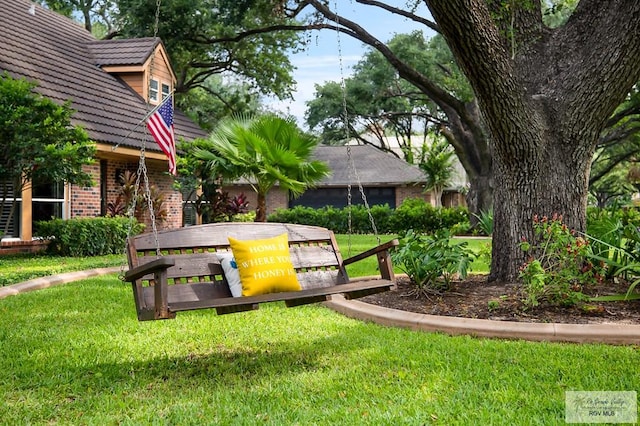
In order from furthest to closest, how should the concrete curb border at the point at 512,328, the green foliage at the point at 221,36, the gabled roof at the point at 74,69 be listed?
the green foliage at the point at 221,36 → the gabled roof at the point at 74,69 → the concrete curb border at the point at 512,328

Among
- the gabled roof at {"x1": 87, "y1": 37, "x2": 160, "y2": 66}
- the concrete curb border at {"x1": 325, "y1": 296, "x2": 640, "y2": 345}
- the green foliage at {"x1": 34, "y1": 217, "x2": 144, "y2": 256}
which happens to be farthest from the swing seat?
the gabled roof at {"x1": 87, "y1": 37, "x2": 160, "y2": 66}

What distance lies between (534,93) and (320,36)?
9.41 metres

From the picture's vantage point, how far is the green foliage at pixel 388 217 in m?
22.0

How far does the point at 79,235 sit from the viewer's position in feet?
40.6

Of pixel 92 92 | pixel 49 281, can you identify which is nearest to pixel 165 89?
pixel 92 92

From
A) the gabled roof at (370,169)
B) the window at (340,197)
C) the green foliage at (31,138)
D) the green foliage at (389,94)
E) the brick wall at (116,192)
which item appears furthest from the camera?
the window at (340,197)

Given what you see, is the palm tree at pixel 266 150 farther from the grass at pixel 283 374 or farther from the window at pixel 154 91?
the grass at pixel 283 374

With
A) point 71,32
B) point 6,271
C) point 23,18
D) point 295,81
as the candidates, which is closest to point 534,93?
point 6,271

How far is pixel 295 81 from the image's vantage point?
2462 cm

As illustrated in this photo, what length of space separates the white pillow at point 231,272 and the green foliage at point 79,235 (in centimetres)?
819

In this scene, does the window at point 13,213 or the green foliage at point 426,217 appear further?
the green foliage at point 426,217

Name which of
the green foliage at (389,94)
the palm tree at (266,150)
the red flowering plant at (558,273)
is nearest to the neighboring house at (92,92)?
the palm tree at (266,150)

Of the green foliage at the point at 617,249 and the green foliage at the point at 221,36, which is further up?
the green foliage at the point at 221,36

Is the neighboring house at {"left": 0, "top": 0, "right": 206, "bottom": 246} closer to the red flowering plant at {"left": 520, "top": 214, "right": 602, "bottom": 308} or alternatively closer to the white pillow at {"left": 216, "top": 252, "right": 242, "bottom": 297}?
the white pillow at {"left": 216, "top": 252, "right": 242, "bottom": 297}
